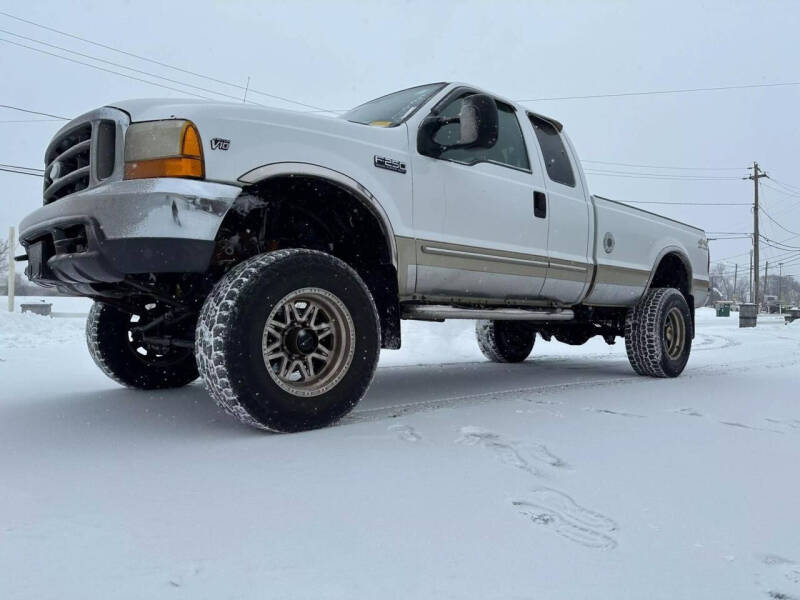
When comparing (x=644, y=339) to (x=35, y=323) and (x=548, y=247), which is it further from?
(x=35, y=323)

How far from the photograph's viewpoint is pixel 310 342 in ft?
9.34

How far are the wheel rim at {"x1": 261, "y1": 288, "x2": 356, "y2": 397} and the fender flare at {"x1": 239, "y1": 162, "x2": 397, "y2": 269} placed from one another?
55 centimetres

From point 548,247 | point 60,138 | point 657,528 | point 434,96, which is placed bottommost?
point 657,528

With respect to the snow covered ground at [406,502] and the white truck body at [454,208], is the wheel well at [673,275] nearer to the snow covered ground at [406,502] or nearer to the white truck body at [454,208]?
the white truck body at [454,208]

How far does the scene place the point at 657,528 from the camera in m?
1.67

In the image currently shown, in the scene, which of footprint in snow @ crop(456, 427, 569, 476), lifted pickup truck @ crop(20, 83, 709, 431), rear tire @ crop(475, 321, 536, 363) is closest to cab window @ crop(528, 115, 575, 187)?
lifted pickup truck @ crop(20, 83, 709, 431)

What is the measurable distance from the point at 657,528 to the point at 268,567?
1057mm

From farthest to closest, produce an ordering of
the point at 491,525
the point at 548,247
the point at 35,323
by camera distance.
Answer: the point at 35,323, the point at 548,247, the point at 491,525

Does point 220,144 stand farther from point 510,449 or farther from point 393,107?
point 510,449

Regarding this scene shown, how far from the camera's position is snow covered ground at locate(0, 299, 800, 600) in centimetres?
135

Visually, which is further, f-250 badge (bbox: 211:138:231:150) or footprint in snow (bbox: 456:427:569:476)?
f-250 badge (bbox: 211:138:231:150)

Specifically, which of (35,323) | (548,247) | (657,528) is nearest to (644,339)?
(548,247)

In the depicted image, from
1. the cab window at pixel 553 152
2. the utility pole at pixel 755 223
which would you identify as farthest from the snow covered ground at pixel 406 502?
the utility pole at pixel 755 223

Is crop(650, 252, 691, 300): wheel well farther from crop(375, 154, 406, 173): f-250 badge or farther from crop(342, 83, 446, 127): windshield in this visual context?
crop(375, 154, 406, 173): f-250 badge
